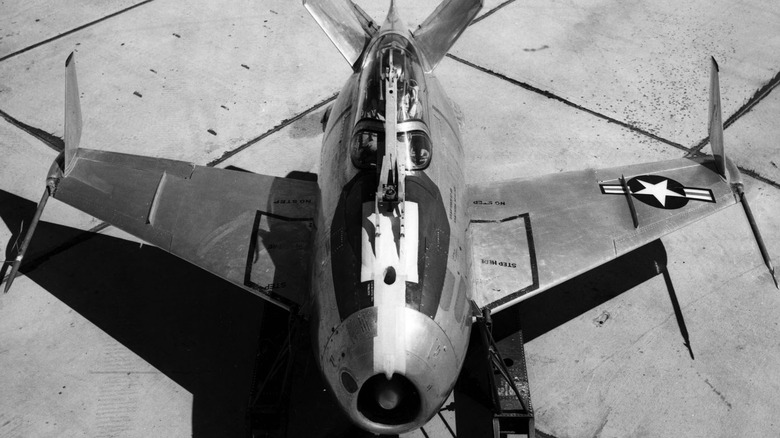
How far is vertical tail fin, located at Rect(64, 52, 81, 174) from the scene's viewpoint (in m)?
7.88

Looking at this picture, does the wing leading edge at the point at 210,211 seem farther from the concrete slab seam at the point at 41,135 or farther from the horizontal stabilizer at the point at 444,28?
the horizontal stabilizer at the point at 444,28

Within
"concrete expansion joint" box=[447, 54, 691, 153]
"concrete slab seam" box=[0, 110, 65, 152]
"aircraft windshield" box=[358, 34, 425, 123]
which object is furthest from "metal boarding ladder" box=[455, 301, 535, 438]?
"concrete slab seam" box=[0, 110, 65, 152]

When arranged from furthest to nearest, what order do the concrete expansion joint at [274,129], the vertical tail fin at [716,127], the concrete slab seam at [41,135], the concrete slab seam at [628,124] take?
1. the concrete slab seam at [41,135]
2. the concrete expansion joint at [274,129]
3. the concrete slab seam at [628,124]
4. the vertical tail fin at [716,127]

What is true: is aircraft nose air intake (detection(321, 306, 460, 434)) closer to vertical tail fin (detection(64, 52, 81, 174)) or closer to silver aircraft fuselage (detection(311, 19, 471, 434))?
silver aircraft fuselage (detection(311, 19, 471, 434))

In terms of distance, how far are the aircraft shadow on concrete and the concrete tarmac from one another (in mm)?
28

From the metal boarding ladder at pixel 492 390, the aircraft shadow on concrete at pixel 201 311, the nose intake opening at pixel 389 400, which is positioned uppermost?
the aircraft shadow on concrete at pixel 201 311

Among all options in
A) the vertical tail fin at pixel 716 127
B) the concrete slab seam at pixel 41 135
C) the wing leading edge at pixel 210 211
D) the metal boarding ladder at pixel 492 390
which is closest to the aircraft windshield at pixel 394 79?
the wing leading edge at pixel 210 211

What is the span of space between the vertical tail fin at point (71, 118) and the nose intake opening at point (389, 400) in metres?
5.25

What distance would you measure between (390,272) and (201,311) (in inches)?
145

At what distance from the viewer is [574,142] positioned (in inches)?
421

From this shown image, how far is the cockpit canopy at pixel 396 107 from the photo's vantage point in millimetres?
6750

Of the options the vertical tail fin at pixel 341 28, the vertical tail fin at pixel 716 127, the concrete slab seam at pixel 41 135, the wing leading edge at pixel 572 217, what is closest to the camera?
the wing leading edge at pixel 572 217

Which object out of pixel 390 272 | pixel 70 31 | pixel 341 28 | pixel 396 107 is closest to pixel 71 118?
pixel 341 28

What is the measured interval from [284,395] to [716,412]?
5.11 metres
